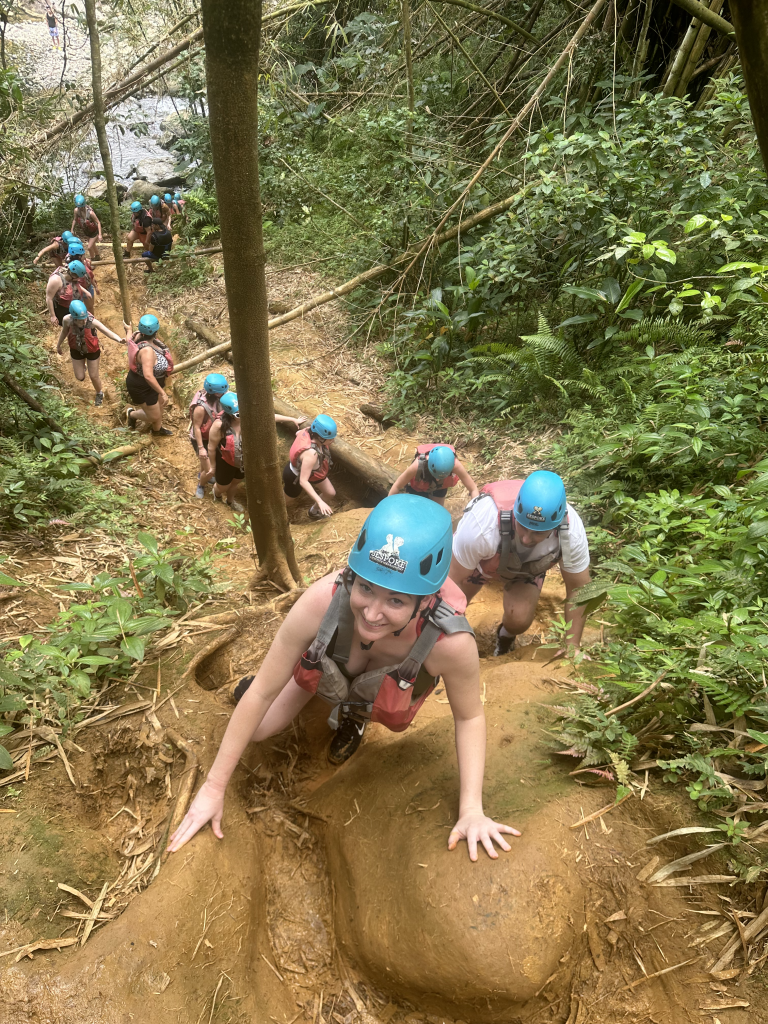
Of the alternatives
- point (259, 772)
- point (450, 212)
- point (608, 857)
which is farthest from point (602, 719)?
point (450, 212)

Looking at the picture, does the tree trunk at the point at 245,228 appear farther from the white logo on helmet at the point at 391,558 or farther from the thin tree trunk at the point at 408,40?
the thin tree trunk at the point at 408,40

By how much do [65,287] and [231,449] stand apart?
213 inches

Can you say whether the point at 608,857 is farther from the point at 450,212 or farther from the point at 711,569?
the point at 450,212

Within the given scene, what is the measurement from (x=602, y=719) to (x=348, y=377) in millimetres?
7611

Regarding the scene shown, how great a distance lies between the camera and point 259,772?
3172mm

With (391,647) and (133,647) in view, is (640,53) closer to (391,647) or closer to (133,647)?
(391,647)

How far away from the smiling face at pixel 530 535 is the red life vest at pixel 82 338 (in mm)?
8139

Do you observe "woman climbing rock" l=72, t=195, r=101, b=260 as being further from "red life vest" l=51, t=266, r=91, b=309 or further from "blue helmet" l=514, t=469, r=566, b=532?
"blue helmet" l=514, t=469, r=566, b=532

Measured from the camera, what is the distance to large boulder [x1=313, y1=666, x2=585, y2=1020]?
2.34 meters

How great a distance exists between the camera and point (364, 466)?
768 cm

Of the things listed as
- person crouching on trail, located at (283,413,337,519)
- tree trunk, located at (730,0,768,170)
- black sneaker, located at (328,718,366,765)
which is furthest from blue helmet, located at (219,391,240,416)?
tree trunk, located at (730,0,768,170)

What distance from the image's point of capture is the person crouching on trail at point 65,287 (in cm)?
1009

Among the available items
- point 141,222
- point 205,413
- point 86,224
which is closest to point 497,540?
point 205,413

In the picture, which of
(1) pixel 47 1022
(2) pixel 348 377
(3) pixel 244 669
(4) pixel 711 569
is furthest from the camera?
(2) pixel 348 377
